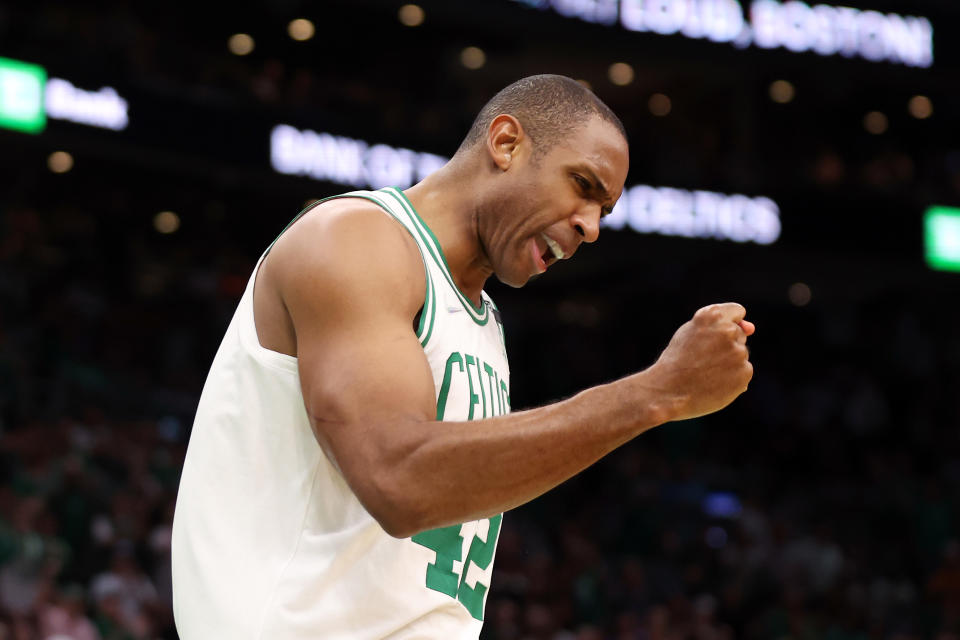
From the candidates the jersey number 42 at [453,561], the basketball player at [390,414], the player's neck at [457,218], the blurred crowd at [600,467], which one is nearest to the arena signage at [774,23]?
the blurred crowd at [600,467]

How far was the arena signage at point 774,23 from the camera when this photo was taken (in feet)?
51.6

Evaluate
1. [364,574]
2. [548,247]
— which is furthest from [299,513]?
[548,247]

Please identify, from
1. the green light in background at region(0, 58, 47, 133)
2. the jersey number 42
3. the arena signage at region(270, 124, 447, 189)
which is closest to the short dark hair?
the jersey number 42

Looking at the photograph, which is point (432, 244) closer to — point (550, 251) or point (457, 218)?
point (457, 218)

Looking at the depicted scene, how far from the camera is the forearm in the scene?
2.15 metres

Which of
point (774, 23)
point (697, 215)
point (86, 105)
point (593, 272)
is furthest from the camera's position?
point (593, 272)

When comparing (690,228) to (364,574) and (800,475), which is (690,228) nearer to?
(800,475)

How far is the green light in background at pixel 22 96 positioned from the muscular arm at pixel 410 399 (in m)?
10.5

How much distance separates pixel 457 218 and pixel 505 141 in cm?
20

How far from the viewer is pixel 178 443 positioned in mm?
11406

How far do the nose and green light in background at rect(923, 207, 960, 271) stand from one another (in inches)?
605

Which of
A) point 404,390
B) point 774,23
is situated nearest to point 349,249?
point 404,390

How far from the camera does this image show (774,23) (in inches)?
→ 639

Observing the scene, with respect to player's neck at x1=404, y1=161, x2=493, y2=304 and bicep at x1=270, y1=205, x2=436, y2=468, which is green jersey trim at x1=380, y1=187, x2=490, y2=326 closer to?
player's neck at x1=404, y1=161, x2=493, y2=304
